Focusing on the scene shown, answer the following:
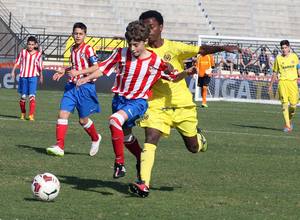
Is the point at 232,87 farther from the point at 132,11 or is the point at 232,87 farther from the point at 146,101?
the point at 146,101

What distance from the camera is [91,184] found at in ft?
33.6

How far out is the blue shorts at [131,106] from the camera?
9.65m

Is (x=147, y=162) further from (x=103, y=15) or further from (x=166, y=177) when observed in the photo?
(x=103, y=15)

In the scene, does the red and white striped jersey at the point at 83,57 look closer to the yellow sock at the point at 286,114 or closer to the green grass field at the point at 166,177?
the green grass field at the point at 166,177

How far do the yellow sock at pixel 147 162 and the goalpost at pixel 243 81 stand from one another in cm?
2382

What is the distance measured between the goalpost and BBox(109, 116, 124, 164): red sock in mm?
23717

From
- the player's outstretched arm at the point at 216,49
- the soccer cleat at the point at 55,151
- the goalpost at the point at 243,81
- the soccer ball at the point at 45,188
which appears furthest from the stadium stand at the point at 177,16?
the soccer ball at the point at 45,188

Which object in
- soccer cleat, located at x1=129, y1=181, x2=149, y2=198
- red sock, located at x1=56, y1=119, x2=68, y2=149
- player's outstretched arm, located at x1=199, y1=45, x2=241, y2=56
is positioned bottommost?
soccer cleat, located at x1=129, y1=181, x2=149, y2=198

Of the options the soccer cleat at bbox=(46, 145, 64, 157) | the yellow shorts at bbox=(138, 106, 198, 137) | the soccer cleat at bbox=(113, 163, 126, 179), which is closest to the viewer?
the soccer cleat at bbox=(113, 163, 126, 179)

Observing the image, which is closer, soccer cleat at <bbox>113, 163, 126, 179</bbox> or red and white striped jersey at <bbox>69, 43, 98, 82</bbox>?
soccer cleat at <bbox>113, 163, 126, 179</bbox>

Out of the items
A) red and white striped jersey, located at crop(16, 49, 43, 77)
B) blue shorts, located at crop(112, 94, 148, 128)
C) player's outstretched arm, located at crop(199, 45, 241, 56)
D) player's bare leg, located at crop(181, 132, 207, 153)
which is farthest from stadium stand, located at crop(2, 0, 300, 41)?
blue shorts, located at crop(112, 94, 148, 128)

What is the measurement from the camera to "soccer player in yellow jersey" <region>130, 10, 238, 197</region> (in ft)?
32.4

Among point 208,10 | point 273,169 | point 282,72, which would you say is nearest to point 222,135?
point 282,72

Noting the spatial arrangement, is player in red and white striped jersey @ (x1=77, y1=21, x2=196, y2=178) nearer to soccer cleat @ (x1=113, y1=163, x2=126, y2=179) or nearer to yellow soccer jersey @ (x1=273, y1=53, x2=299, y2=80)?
soccer cleat @ (x1=113, y1=163, x2=126, y2=179)
